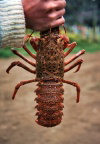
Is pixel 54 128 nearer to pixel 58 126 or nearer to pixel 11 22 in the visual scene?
pixel 58 126

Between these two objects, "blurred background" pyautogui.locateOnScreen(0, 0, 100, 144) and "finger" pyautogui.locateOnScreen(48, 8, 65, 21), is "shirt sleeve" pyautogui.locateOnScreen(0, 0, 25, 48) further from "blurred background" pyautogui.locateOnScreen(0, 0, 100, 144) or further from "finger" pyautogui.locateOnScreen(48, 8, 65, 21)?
"blurred background" pyautogui.locateOnScreen(0, 0, 100, 144)

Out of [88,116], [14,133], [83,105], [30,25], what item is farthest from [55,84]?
[83,105]

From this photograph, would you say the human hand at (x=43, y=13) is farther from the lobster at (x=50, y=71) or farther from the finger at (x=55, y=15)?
the lobster at (x=50, y=71)

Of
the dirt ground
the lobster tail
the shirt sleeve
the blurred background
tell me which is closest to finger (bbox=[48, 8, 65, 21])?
the shirt sleeve

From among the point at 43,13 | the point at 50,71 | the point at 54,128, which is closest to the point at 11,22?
the point at 43,13

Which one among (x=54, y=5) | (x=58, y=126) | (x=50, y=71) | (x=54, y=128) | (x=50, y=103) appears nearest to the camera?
(x=54, y=5)

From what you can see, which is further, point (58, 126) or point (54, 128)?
point (58, 126)

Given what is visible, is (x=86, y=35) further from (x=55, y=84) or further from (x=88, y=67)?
(x=55, y=84)

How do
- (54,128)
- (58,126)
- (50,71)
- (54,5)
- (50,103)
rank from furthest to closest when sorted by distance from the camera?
(58,126), (54,128), (50,103), (50,71), (54,5)

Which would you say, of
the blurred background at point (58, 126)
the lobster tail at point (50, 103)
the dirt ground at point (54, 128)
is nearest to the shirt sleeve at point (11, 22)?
the lobster tail at point (50, 103)
